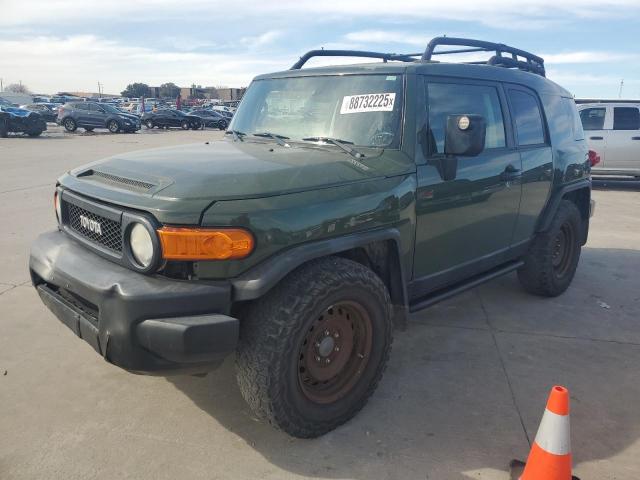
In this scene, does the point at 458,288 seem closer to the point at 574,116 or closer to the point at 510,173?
the point at 510,173

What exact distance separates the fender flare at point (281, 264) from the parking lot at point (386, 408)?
91 centimetres

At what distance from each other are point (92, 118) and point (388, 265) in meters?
30.1

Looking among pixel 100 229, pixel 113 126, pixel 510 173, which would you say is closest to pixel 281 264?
pixel 100 229

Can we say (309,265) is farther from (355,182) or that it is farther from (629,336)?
(629,336)

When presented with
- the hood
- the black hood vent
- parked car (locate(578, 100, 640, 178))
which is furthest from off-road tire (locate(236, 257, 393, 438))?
parked car (locate(578, 100, 640, 178))

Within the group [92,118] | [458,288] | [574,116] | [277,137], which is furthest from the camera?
[92,118]

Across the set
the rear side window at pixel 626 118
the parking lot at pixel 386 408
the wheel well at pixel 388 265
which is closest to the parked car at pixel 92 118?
the rear side window at pixel 626 118

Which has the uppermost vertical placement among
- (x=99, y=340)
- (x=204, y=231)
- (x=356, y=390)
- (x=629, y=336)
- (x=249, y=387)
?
(x=204, y=231)

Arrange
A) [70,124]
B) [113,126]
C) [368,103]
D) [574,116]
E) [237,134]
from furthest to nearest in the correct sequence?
[113,126]
[70,124]
[574,116]
[237,134]
[368,103]

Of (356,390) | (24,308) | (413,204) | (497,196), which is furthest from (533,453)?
(24,308)

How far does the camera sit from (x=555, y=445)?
2.28m

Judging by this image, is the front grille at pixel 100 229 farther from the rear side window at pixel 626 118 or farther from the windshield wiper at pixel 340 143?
the rear side window at pixel 626 118

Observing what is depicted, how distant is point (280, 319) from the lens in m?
2.47

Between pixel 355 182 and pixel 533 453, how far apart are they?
1.56 meters
